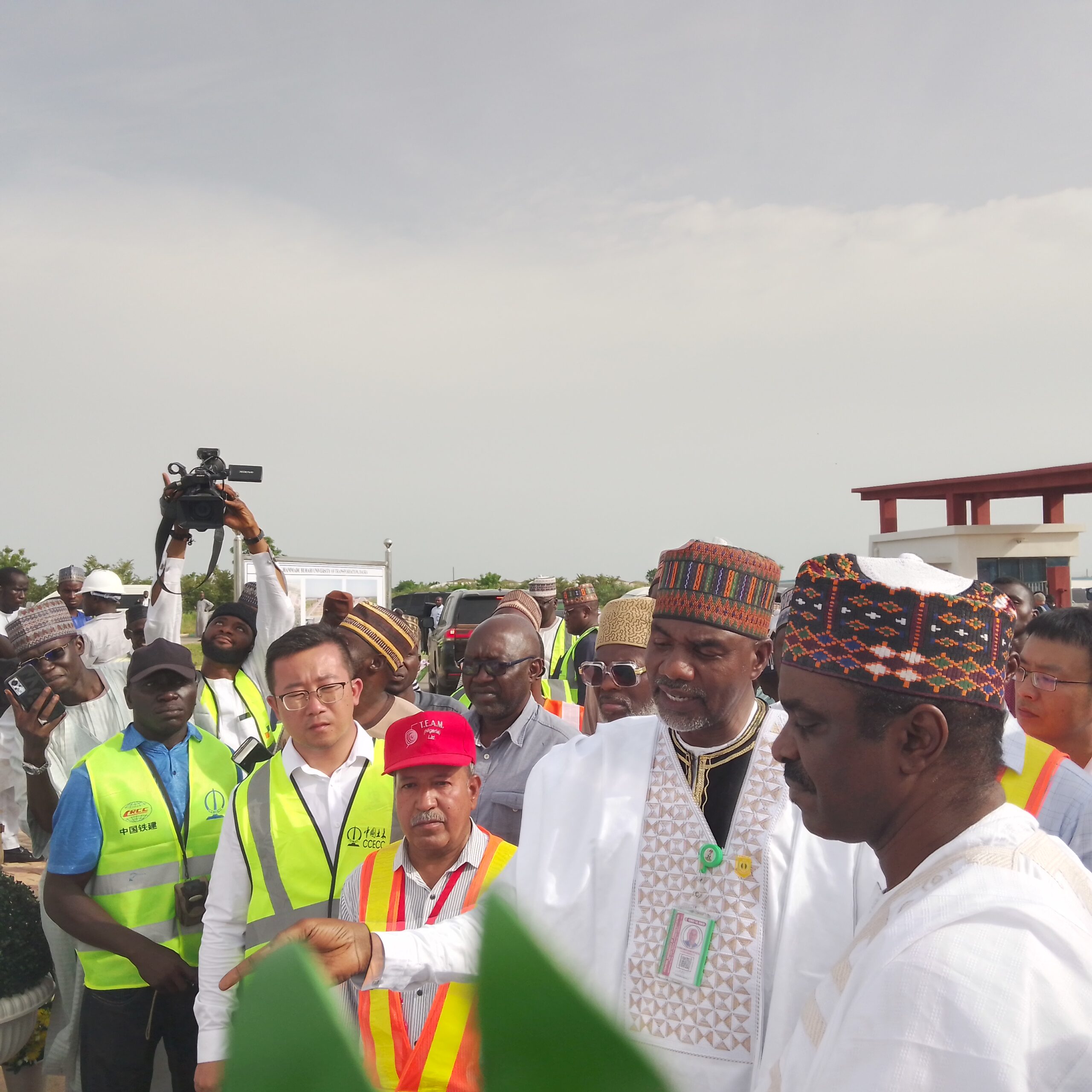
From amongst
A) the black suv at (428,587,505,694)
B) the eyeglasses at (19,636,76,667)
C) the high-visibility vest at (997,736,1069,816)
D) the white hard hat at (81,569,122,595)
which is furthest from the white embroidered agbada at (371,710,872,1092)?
the black suv at (428,587,505,694)

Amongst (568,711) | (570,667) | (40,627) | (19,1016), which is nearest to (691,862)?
(568,711)

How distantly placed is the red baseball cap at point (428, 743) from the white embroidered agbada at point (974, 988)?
5.96 ft

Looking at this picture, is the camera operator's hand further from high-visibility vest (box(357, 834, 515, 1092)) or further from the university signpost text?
the university signpost text

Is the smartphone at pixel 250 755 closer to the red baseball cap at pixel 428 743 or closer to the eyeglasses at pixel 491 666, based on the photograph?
the eyeglasses at pixel 491 666

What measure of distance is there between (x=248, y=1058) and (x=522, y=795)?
11.6ft

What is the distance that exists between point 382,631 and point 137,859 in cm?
159

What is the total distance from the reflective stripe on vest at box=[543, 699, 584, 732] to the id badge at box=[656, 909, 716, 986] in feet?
9.45

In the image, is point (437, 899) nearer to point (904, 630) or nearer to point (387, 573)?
point (904, 630)

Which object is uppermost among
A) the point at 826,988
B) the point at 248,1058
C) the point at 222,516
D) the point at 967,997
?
the point at 222,516

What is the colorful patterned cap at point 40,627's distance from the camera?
482cm

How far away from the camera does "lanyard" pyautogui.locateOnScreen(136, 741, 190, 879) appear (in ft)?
12.0

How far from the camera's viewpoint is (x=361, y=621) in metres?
4.82

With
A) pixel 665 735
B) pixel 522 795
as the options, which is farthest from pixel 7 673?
pixel 665 735

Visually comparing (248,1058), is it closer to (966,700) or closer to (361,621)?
(966,700)
